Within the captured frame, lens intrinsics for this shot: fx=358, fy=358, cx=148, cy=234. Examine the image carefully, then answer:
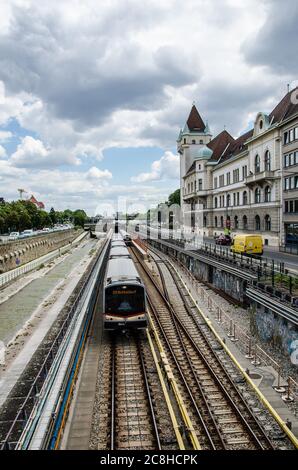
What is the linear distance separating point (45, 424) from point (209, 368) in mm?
7889

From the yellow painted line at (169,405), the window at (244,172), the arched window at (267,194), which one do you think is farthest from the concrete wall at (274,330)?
the window at (244,172)

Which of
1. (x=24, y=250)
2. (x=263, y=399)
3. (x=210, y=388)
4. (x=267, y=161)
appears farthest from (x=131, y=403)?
(x=24, y=250)

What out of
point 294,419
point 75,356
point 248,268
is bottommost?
point 294,419

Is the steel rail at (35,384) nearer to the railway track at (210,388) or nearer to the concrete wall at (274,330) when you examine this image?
the railway track at (210,388)

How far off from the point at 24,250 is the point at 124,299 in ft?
137

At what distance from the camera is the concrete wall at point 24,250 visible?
4669 centimetres

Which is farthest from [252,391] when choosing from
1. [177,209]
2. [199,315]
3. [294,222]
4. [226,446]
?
[177,209]

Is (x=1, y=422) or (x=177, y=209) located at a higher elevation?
(x=177, y=209)

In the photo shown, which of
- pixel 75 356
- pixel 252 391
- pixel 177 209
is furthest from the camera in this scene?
pixel 177 209

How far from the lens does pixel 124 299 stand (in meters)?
17.9

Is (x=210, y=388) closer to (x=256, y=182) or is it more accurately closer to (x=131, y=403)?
(x=131, y=403)

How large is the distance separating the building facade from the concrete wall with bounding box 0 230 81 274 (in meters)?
33.1

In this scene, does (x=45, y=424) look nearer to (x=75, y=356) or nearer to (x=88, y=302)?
(x=75, y=356)

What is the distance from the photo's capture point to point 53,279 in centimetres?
4241
